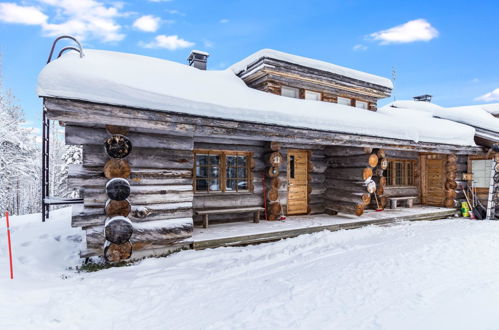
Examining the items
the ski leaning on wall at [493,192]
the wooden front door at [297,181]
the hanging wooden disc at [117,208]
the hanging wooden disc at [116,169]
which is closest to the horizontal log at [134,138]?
the hanging wooden disc at [116,169]

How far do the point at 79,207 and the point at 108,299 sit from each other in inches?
81.1

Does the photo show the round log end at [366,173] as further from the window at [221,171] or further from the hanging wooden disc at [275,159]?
the window at [221,171]

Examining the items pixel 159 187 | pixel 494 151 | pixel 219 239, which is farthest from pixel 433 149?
pixel 159 187

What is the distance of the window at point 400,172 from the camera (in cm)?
1170

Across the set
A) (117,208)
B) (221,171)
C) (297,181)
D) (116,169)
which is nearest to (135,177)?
(116,169)

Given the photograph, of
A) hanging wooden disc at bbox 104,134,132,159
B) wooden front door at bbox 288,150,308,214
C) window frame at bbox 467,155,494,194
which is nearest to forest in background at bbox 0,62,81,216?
hanging wooden disc at bbox 104,134,132,159

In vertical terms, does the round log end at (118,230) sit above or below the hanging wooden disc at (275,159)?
below

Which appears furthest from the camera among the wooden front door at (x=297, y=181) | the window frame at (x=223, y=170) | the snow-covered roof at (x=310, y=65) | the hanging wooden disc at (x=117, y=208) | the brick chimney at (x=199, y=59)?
the brick chimney at (x=199, y=59)

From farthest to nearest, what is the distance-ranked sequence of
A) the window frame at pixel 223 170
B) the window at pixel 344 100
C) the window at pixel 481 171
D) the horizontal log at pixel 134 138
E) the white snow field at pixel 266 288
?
the window at pixel 481 171
the window at pixel 344 100
the window frame at pixel 223 170
the horizontal log at pixel 134 138
the white snow field at pixel 266 288

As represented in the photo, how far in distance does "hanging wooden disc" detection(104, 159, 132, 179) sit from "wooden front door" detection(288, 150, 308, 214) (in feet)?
18.4

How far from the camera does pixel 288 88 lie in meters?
9.73

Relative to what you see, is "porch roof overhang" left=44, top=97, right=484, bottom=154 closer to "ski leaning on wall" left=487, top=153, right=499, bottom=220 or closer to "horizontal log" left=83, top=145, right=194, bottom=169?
"horizontal log" left=83, top=145, right=194, bottom=169

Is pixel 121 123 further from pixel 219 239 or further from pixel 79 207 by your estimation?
pixel 219 239

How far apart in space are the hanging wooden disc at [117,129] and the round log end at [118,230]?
159 cm
